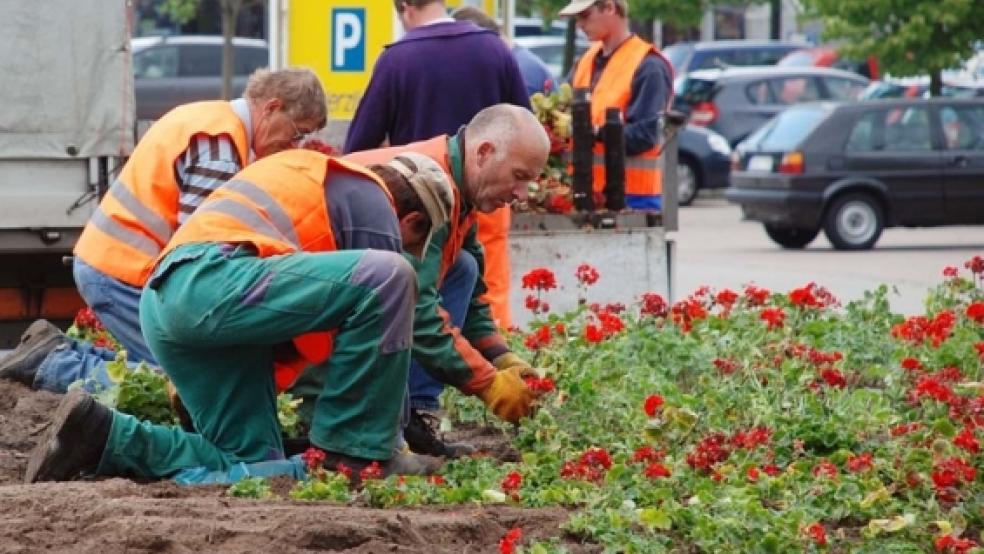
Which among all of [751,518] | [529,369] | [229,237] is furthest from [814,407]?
[229,237]

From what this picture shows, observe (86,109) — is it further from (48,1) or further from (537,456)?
(537,456)

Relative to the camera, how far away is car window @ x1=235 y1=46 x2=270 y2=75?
35.2 m

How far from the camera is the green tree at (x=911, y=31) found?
29.3 meters

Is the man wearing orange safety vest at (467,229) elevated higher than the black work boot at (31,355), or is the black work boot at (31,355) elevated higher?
the man wearing orange safety vest at (467,229)

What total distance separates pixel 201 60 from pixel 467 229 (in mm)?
Answer: 27990

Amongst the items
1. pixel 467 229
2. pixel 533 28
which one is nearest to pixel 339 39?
pixel 467 229

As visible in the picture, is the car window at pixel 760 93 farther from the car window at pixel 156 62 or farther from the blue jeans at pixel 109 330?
the blue jeans at pixel 109 330

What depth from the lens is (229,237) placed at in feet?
22.5

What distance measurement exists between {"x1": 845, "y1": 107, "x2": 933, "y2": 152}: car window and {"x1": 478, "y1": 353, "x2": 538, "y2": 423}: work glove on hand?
619 inches

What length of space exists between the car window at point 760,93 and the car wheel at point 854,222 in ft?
34.3

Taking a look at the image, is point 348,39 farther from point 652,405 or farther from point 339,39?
point 652,405

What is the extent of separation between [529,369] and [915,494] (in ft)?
5.21

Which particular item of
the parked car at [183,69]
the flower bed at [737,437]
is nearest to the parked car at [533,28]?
the parked car at [183,69]

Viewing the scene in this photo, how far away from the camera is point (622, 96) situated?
12789 millimetres
